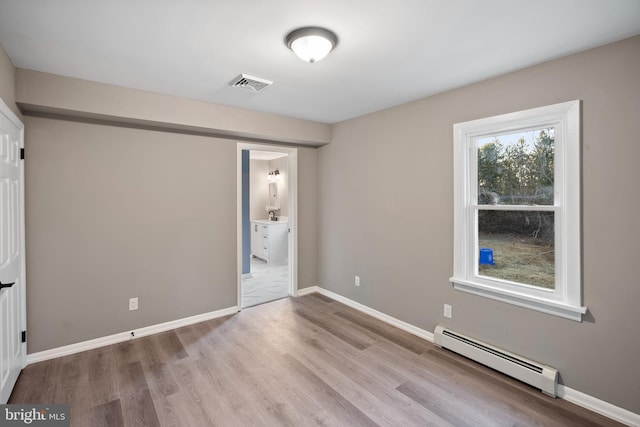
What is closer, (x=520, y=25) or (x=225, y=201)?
(x=520, y=25)

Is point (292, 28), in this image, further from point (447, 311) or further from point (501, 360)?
point (501, 360)

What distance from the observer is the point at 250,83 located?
107 inches

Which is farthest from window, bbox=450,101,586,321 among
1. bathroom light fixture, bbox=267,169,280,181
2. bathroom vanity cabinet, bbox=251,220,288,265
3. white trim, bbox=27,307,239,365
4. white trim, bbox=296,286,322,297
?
bathroom light fixture, bbox=267,169,280,181

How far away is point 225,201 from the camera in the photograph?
3.79 meters

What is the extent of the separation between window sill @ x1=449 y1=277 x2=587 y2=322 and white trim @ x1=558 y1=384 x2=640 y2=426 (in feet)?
1.73

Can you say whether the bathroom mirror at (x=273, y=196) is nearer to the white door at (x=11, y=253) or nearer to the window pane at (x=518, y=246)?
the white door at (x=11, y=253)

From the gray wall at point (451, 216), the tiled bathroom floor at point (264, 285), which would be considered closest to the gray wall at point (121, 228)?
the tiled bathroom floor at point (264, 285)

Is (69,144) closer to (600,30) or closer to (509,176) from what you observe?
(509,176)

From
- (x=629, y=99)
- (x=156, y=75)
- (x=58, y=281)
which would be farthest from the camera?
(x=58, y=281)

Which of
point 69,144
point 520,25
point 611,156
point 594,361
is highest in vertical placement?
point 520,25

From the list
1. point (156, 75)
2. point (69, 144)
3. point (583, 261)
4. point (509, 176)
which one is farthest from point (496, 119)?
point (69, 144)

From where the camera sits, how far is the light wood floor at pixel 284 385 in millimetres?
2072

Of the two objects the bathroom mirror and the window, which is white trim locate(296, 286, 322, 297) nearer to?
the window

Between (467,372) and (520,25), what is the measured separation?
2556 mm
